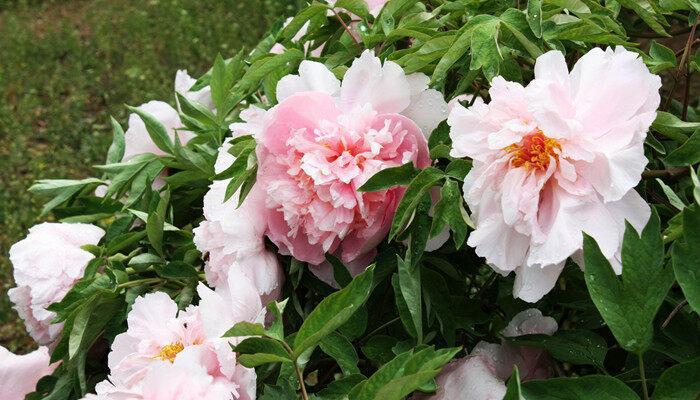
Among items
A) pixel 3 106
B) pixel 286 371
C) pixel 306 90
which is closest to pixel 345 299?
pixel 286 371

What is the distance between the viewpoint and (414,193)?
861mm

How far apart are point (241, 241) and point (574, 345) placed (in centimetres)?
36

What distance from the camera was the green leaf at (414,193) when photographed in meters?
0.85

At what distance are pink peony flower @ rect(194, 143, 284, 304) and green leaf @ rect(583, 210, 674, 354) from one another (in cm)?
36

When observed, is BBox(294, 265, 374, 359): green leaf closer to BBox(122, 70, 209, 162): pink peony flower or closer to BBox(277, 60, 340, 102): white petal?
BBox(277, 60, 340, 102): white petal

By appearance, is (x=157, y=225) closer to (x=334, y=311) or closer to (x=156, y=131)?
(x=156, y=131)

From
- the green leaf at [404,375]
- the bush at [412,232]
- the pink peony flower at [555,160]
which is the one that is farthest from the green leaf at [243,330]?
the pink peony flower at [555,160]

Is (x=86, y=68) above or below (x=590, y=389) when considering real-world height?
below

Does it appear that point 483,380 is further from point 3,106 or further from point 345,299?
point 3,106

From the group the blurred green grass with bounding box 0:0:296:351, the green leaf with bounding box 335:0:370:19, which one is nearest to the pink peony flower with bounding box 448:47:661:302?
the green leaf with bounding box 335:0:370:19

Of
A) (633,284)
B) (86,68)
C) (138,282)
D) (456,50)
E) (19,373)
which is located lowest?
(86,68)

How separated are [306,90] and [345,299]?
0.89 feet

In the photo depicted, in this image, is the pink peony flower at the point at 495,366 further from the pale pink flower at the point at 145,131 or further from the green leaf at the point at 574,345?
the pale pink flower at the point at 145,131

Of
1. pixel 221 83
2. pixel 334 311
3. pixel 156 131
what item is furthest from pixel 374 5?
pixel 334 311
